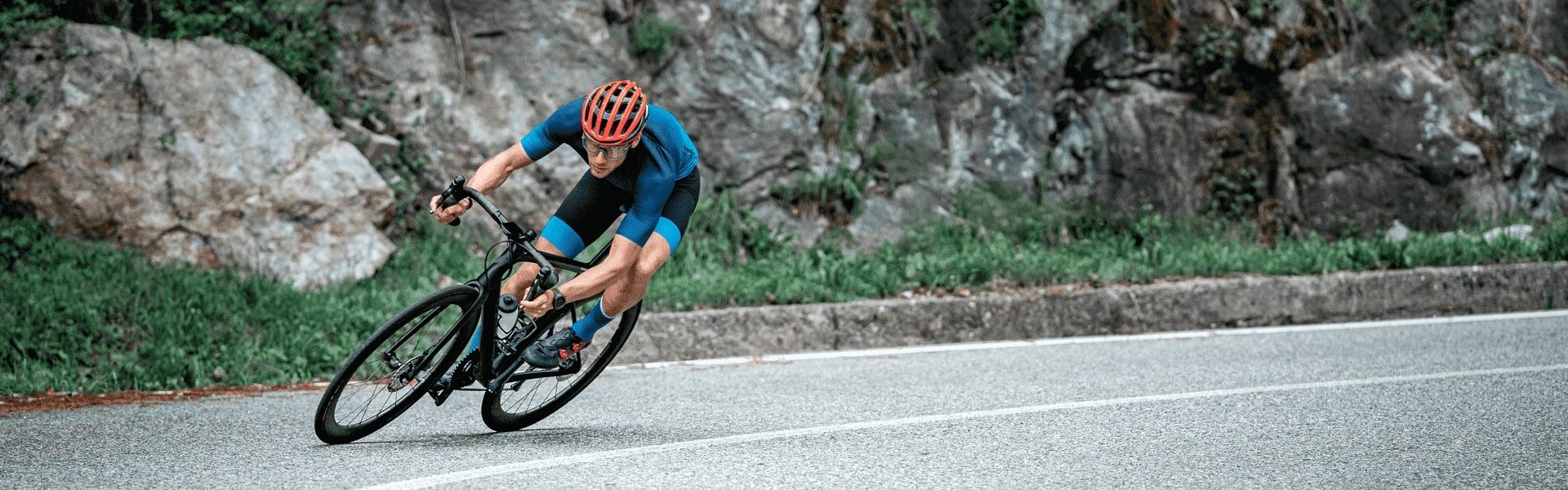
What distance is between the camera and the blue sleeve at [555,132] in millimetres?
5090

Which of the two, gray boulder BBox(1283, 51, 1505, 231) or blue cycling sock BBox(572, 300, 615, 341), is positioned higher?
blue cycling sock BBox(572, 300, 615, 341)

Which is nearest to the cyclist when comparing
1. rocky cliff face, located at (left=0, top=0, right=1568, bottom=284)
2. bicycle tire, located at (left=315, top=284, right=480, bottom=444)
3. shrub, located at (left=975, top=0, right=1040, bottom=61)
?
bicycle tire, located at (left=315, top=284, right=480, bottom=444)

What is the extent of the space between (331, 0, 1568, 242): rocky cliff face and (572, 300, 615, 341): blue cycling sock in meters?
5.45

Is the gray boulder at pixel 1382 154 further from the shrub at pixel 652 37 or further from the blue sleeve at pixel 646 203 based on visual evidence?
the blue sleeve at pixel 646 203

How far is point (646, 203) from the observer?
5219mm

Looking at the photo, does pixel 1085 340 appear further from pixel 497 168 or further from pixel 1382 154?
pixel 1382 154

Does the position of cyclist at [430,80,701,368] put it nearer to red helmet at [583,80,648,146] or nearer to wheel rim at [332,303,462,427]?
red helmet at [583,80,648,146]

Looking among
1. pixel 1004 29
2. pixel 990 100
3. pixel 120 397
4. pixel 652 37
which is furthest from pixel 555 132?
pixel 1004 29

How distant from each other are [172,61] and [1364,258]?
30.0 feet

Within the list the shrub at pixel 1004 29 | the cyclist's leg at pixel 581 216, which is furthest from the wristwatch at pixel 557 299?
the shrub at pixel 1004 29

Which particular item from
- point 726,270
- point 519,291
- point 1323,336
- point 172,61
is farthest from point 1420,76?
point 172,61

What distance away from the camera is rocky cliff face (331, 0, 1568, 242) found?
11.0 metres

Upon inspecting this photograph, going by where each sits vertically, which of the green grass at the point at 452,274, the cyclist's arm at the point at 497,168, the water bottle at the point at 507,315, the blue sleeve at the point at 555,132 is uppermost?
the blue sleeve at the point at 555,132

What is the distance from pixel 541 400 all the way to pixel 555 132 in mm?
1322
